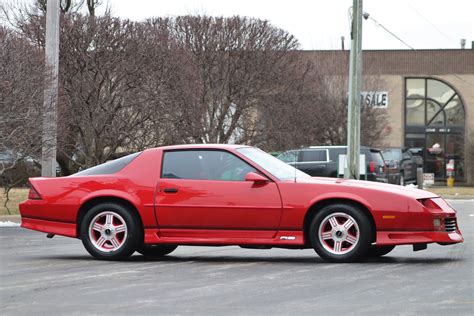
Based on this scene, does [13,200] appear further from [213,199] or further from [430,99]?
[430,99]

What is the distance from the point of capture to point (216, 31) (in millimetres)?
30531

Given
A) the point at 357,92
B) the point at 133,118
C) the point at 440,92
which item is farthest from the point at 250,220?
the point at 440,92

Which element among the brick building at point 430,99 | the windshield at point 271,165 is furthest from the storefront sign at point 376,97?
the windshield at point 271,165

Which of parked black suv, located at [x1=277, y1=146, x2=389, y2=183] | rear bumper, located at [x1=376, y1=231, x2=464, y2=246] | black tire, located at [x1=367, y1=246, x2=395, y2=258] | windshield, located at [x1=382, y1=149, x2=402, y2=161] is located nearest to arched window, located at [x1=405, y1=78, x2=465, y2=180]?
windshield, located at [x1=382, y1=149, x2=402, y2=161]

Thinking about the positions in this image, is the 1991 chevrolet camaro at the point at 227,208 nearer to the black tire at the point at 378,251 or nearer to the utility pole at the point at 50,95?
the black tire at the point at 378,251

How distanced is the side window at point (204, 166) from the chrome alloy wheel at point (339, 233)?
104 cm

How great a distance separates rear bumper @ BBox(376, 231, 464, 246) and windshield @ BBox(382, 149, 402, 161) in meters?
25.4

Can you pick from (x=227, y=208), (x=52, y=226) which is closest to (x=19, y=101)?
(x=52, y=226)

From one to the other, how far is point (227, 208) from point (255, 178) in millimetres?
465

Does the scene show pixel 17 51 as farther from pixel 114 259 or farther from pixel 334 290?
pixel 334 290

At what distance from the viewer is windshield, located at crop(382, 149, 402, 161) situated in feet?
120

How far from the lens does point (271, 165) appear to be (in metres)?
11.9

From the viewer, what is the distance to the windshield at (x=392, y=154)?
3653 centimetres

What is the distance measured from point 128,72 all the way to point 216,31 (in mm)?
6682
